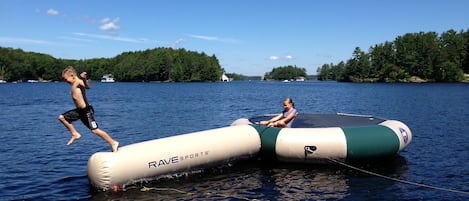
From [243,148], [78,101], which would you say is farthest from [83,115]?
[243,148]

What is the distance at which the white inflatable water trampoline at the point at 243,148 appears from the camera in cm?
928

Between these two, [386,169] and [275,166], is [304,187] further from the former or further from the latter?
[386,169]

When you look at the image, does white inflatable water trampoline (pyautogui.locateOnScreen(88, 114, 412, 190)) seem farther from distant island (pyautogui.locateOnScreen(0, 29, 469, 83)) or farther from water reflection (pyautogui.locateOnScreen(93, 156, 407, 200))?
distant island (pyautogui.locateOnScreen(0, 29, 469, 83))

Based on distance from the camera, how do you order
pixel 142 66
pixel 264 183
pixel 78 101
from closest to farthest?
1. pixel 78 101
2. pixel 264 183
3. pixel 142 66

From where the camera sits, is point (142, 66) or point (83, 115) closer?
point (83, 115)

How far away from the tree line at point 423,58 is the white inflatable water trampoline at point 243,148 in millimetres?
118414

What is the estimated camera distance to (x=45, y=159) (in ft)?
44.5

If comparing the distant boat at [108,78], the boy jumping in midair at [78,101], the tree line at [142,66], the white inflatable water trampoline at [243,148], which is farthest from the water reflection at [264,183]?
the distant boat at [108,78]

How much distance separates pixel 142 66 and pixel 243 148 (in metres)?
152

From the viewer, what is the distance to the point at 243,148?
11.3 metres

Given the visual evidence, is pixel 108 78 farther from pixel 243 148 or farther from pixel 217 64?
pixel 243 148

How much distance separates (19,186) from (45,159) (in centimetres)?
328

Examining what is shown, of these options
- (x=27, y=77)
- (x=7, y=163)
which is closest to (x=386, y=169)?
(x=7, y=163)

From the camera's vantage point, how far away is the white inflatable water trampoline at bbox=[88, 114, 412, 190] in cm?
928
